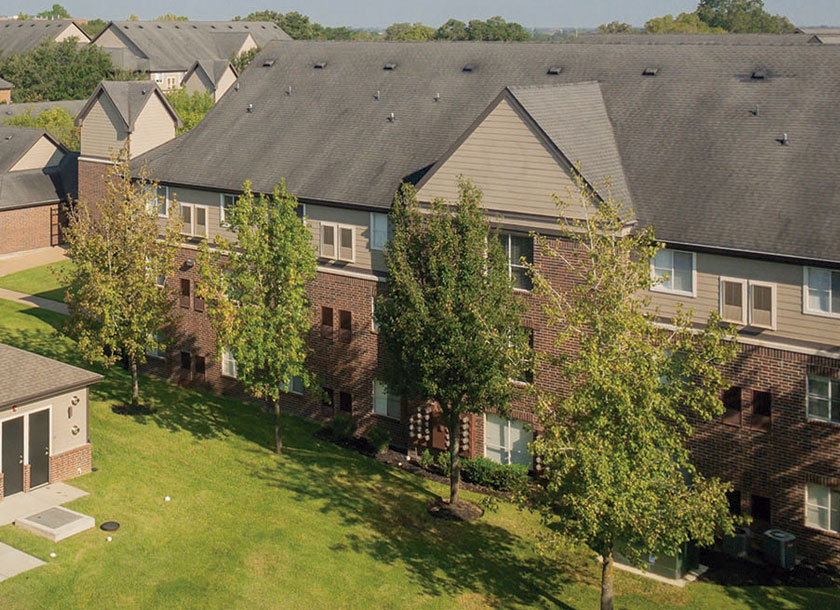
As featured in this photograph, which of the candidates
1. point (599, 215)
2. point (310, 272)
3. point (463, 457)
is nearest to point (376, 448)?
point (463, 457)

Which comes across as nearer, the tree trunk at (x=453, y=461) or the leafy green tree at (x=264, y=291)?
the tree trunk at (x=453, y=461)

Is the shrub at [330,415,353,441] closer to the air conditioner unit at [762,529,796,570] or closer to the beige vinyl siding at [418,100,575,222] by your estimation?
the beige vinyl siding at [418,100,575,222]

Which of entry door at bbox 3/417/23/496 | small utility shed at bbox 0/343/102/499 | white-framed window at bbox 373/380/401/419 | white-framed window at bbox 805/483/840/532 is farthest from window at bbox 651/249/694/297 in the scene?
entry door at bbox 3/417/23/496

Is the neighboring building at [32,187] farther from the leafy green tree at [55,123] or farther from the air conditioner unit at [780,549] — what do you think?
the air conditioner unit at [780,549]

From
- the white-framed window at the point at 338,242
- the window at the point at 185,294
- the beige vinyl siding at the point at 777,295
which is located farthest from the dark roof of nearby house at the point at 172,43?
the beige vinyl siding at the point at 777,295

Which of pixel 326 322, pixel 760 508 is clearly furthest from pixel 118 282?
pixel 760 508

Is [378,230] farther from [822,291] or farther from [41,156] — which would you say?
[41,156]

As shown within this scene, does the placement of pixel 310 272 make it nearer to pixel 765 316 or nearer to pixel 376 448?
pixel 376 448
